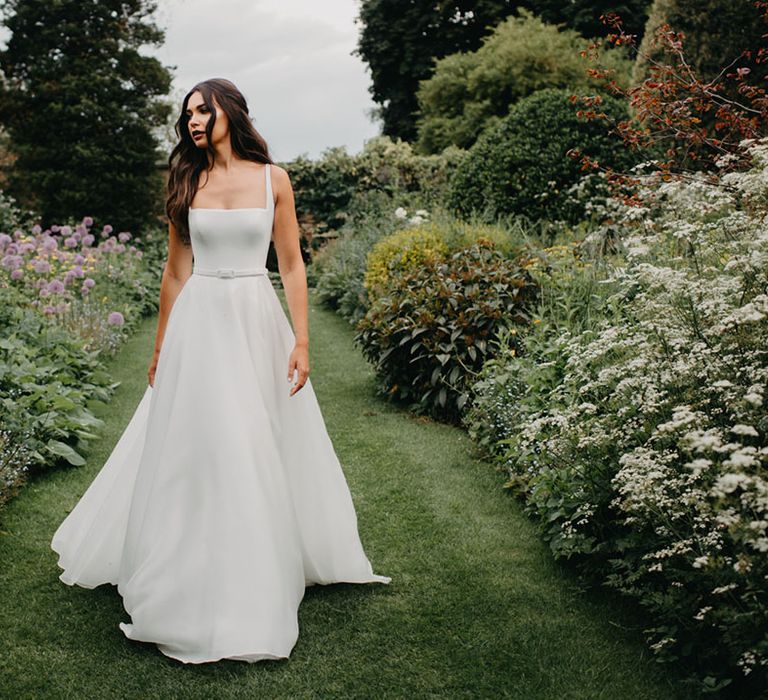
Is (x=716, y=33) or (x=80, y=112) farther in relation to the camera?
(x=80, y=112)

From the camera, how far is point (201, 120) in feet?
10.5

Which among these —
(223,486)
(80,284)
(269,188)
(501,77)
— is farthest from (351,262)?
(501,77)

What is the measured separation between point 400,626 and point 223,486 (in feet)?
3.17

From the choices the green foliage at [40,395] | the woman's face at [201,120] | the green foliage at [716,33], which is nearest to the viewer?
the woman's face at [201,120]

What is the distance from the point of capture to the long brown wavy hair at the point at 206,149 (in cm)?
324

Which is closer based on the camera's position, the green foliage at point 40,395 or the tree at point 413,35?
the green foliage at point 40,395

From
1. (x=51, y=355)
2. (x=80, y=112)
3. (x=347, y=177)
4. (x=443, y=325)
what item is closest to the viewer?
(x=443, y=325)

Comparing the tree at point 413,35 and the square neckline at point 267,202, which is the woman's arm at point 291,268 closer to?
the square neckline at point 267,202

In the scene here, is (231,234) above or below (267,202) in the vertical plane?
below

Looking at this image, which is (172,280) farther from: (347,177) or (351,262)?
(347,177)

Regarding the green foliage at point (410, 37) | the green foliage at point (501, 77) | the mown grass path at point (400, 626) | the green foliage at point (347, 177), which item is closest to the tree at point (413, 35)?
the green foliage at point (410, 37)

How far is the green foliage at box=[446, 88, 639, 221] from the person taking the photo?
10.2 metres

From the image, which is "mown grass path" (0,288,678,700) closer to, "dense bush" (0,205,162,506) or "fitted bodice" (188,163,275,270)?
"dense bush" (0,205,162,506)

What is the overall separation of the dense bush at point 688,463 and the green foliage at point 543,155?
610 cm
